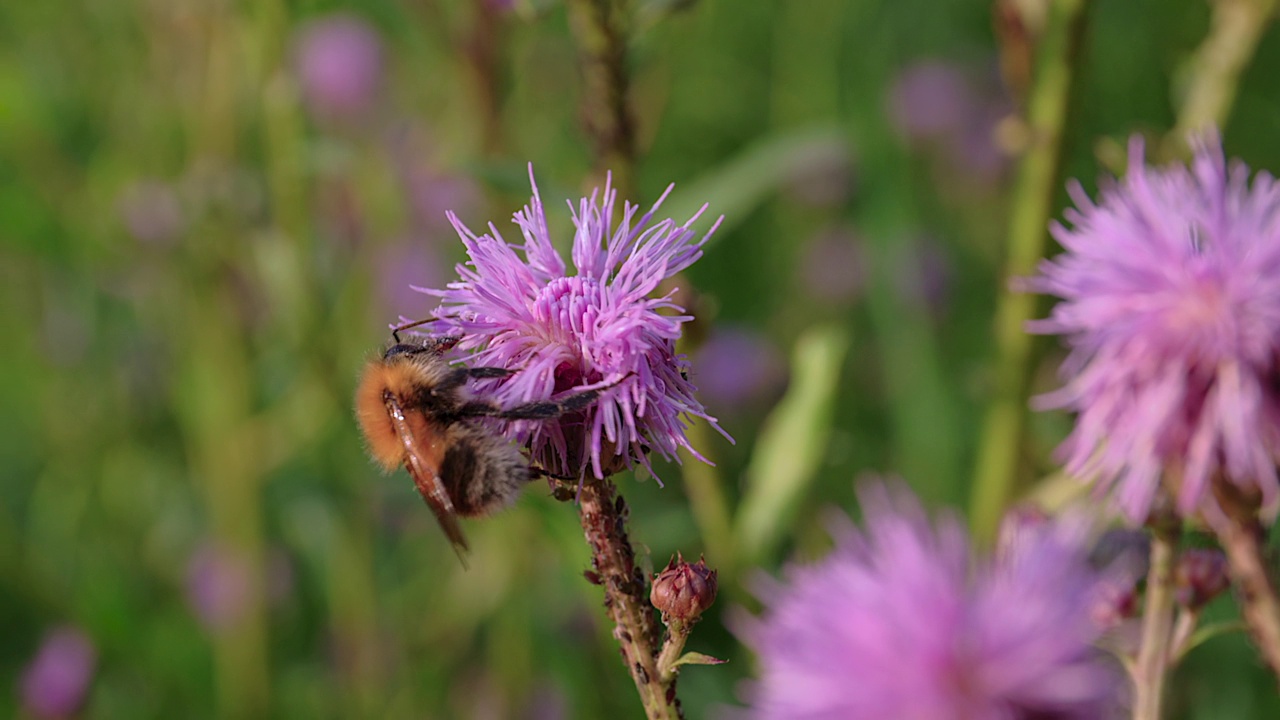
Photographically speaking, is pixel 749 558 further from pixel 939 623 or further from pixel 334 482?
pixel 334 482

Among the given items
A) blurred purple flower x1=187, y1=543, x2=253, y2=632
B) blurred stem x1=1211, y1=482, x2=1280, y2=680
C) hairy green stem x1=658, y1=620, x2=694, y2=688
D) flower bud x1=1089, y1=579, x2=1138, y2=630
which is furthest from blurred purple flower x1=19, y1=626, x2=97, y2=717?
blurred stem x1=1211, y1=482, x2=1280, y2=680

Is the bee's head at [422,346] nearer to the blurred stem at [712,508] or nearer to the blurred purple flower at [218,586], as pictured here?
the blurred stem at [712,508]

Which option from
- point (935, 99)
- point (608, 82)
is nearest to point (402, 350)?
point (608, 82)

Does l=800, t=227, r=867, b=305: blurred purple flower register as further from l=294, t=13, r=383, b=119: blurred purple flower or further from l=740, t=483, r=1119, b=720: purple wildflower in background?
l=740, t=483, r=1119, b=720: purple wildflower in background

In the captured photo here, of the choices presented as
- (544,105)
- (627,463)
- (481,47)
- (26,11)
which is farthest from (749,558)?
(26,11)

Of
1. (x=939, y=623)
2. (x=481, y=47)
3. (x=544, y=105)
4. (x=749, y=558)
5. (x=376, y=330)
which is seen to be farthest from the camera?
(x=544, y=105)

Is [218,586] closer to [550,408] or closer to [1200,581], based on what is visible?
[550,408]

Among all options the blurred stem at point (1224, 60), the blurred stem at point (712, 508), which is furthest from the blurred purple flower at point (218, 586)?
the blurred stem at point (1224, 60)
